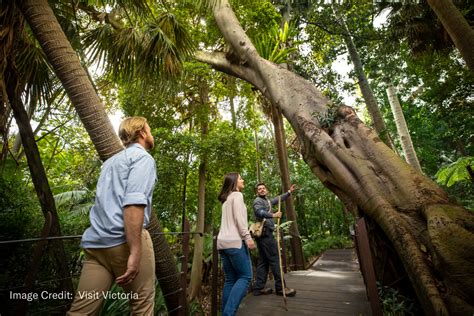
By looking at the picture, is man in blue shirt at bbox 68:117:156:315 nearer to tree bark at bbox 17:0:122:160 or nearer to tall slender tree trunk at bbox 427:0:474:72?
tree bark at bbox 17:0:122:160

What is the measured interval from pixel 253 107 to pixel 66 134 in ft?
27.4

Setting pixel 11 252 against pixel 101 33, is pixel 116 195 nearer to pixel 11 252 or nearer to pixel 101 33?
pixel 11 252

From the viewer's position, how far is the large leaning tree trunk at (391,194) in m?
2.53

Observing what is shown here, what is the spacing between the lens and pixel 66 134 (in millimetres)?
11656

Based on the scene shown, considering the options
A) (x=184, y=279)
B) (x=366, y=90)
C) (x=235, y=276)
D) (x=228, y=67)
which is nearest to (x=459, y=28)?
(x=366, y=90)

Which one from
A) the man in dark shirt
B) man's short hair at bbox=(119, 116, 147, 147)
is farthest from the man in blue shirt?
the man in dark shirt

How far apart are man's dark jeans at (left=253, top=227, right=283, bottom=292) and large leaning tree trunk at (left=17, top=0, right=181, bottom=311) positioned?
1542 mm

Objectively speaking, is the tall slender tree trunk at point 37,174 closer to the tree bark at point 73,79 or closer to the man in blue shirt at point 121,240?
the tree bark at point 73,79

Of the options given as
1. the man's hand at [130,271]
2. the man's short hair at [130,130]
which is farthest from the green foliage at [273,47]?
the man's hand at [130,271]

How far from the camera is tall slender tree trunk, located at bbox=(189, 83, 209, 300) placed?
22.0 ft

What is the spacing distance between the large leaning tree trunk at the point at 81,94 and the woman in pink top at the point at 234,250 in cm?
59

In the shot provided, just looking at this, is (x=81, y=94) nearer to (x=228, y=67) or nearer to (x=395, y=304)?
(x=395, y=304)

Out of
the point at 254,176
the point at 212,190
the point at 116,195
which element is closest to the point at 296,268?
the point at 212,190

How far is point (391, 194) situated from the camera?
135 inches
